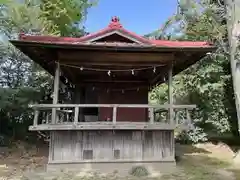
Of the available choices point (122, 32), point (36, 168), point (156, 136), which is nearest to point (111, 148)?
point (156, 136)

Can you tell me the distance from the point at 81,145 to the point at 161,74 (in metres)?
3.90

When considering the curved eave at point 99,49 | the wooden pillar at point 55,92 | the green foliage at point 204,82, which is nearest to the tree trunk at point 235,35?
the curved eave at point 99,49

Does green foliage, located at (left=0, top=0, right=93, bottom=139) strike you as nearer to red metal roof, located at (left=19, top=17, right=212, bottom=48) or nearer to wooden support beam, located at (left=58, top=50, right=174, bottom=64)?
red metal roof, located at (left=19, top=17, right=212, bottom=48)

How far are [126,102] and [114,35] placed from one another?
345cm

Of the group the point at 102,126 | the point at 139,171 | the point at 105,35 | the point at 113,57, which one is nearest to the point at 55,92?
the point at 102,126

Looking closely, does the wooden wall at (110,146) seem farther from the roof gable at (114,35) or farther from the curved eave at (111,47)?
the roof gable at (114,35)

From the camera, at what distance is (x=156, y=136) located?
27.1ft

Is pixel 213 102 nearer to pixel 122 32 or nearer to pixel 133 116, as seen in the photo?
pixel 133 116

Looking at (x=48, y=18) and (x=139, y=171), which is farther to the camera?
(x=48, y=18)

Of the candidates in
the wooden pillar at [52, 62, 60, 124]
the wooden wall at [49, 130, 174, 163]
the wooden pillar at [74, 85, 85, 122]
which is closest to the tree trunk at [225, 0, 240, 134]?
the wooden wall at [49, 130, 174, 163]

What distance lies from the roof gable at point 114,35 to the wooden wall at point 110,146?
283 centimetres

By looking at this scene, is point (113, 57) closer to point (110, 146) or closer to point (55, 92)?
point (55, 92)

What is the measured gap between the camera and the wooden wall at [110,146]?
25.7ft

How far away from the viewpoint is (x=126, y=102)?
10969 mm
